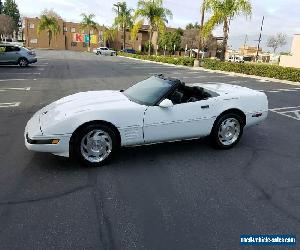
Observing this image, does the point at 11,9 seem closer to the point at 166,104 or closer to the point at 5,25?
the point at 5,25

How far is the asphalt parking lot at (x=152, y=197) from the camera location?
326 cm

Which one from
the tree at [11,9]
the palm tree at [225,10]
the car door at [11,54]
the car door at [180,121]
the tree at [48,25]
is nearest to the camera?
the car door at [180,121]

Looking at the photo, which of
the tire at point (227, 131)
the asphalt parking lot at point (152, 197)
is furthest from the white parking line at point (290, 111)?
the tire at point (227, 131)

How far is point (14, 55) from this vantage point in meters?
21.9

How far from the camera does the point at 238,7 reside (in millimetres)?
28453

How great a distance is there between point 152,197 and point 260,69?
2216cm

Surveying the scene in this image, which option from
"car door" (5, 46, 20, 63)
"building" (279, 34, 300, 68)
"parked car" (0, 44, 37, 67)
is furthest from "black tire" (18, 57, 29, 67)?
"building" (279, 34, 300, 68)

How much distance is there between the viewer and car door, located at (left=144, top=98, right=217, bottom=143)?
5070 millimetres

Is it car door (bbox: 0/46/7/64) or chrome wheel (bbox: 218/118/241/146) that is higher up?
car door (bbox: 0/46/7/64)

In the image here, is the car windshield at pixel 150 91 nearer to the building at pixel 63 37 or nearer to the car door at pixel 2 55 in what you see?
the car door at pixel 2 55

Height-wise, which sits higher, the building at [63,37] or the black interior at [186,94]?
the building at [63,37]

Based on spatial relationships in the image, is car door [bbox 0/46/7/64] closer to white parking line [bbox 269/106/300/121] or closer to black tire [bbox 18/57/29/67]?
black tire [bbox 18/57/29/67]

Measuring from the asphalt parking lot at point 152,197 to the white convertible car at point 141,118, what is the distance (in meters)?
0.38

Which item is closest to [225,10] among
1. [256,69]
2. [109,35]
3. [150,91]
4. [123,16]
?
[256,69]
